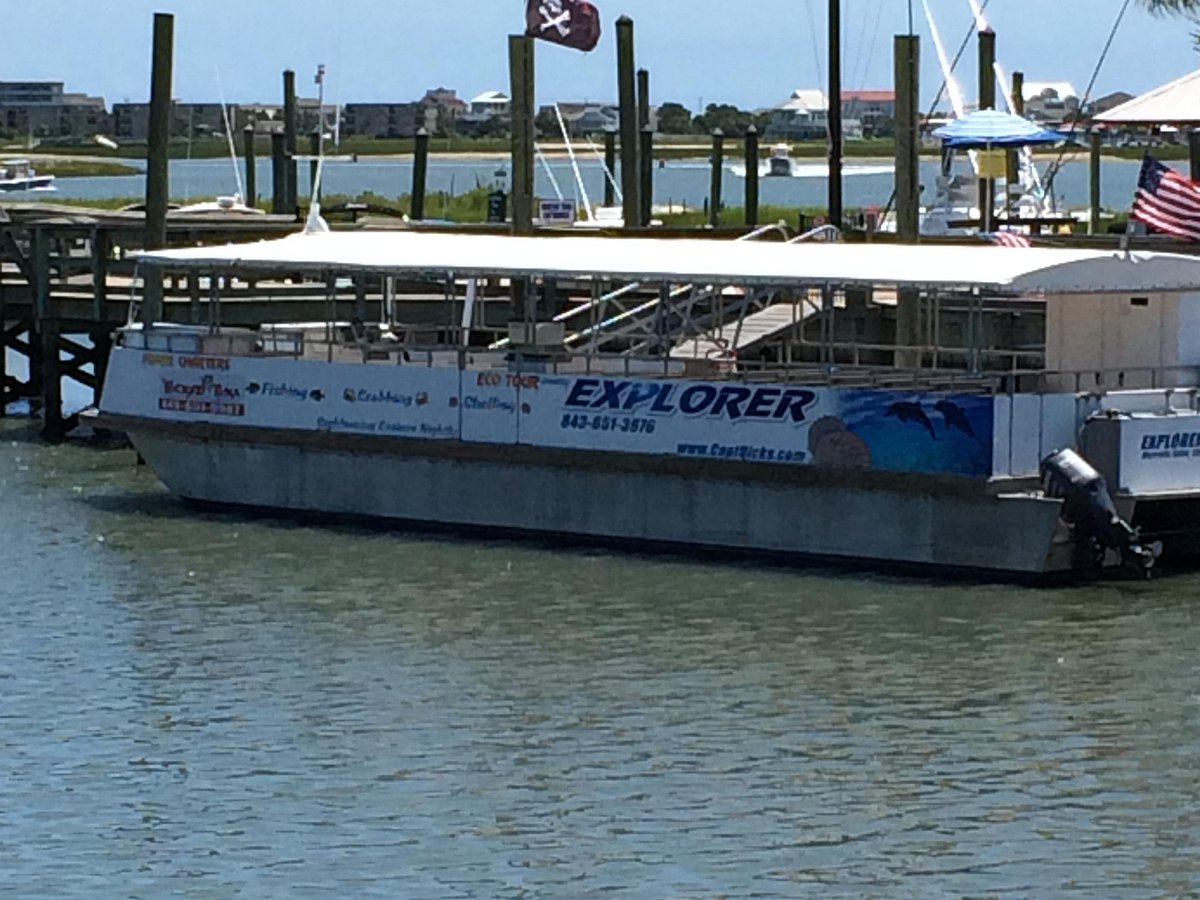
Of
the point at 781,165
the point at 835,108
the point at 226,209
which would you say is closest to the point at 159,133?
the point at 835,108

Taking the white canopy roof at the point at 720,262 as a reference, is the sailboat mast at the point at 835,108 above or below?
above

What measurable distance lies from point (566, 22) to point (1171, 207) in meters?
7.50

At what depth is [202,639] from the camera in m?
23.1

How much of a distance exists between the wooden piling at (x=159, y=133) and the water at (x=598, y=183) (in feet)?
216

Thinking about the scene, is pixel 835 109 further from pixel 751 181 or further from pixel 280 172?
pixel 280 172

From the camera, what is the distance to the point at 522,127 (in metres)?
32.1

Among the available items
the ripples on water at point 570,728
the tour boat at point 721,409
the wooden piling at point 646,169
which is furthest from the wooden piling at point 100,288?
the wooden piling at point 646,169

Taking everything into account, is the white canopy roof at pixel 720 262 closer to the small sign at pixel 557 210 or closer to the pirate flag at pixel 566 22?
the pirate flag at pixel 566 22

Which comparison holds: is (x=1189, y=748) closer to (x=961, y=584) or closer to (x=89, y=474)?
(x=961, y=584)

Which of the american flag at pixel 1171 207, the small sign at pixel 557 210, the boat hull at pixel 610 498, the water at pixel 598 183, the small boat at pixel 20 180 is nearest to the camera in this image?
the boat hull at pixel 610 498

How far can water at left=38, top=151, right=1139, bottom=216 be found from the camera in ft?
378

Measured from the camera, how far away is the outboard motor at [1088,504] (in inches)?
953

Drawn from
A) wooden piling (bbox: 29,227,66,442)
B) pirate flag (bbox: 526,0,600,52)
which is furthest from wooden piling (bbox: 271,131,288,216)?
pirate flag (bbox: 526,0,600,52)

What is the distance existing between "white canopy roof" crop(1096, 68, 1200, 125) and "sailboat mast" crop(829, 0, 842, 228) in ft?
20.1
